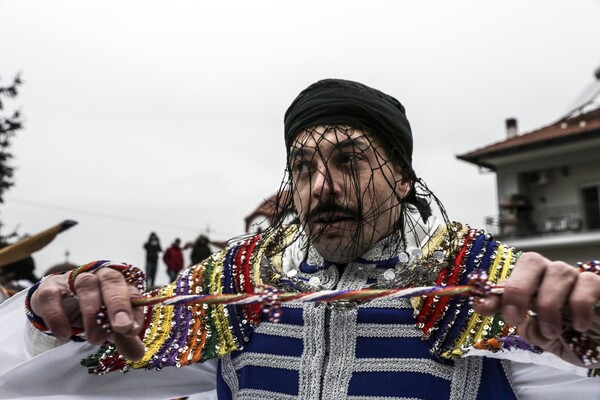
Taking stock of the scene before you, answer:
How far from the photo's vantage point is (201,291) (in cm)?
184

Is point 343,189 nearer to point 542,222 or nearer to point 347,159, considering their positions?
point 347,159

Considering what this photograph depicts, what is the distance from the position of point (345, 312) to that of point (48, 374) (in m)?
0.79

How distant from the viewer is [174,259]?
10.5 meters

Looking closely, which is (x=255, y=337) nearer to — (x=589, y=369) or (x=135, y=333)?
(x=135, y=333)

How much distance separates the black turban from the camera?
1.72m

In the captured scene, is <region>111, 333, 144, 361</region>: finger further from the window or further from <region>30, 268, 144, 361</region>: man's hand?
the window

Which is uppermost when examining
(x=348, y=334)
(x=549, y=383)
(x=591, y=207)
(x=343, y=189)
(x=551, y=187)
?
(x=551, y=187)

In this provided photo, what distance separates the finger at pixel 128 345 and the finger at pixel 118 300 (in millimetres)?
71

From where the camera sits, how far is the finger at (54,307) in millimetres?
1309

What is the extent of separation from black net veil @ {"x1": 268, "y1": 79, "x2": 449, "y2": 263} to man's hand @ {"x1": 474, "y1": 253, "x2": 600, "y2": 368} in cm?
58

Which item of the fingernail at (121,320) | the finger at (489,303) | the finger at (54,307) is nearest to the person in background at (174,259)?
the finger at (54,307)

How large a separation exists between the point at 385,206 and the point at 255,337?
0.48 metres

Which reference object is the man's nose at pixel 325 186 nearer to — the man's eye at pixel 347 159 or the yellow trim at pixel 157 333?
the man's eye at pixel 347 159

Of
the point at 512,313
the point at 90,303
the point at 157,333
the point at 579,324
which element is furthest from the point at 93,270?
the point at 579,324
